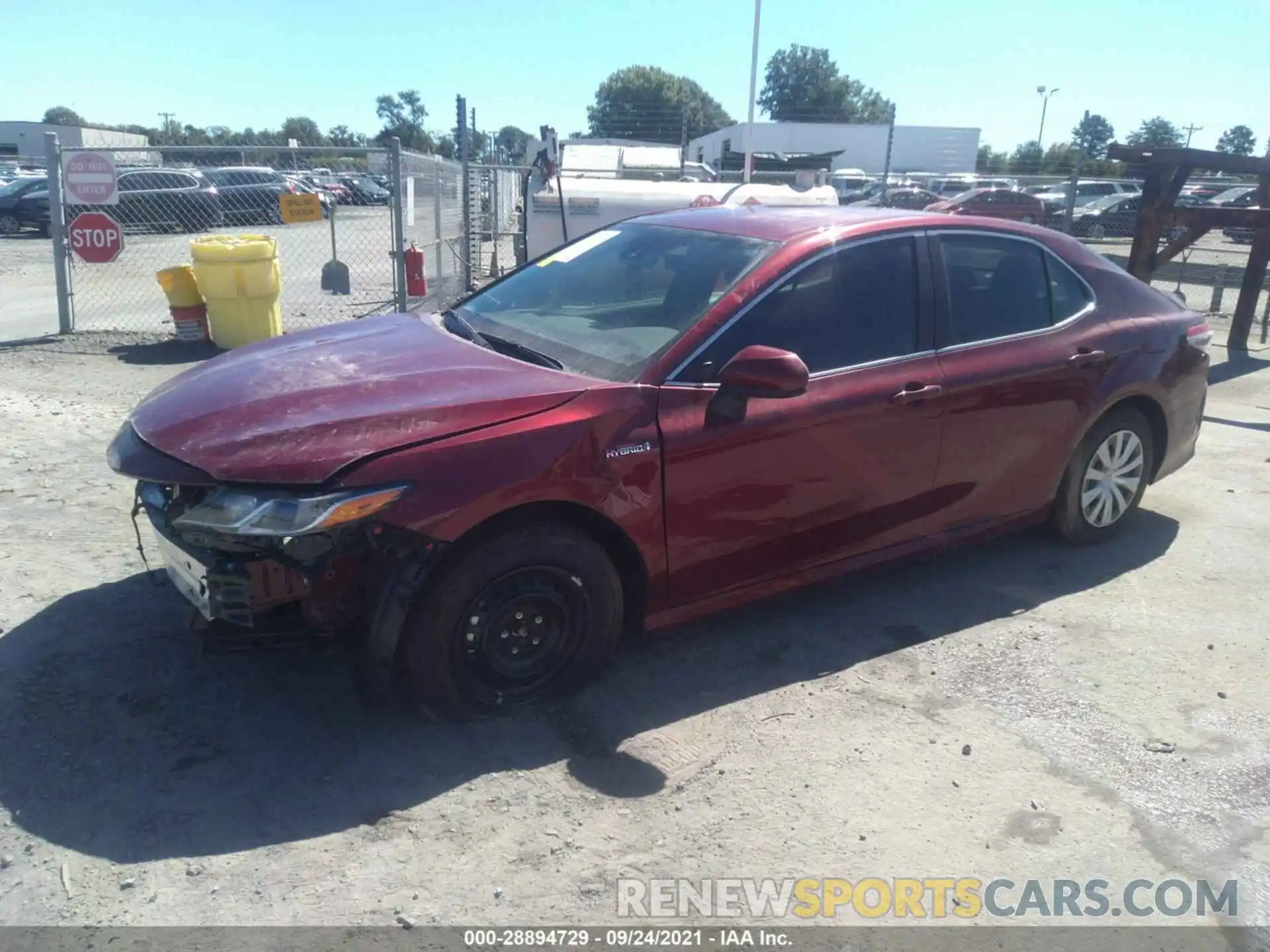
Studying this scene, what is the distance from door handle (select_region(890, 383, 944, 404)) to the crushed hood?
1.40m

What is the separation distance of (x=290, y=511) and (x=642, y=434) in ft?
3.93

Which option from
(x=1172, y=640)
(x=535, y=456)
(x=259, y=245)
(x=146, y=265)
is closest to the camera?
(x=535, y=456)

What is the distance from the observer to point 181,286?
9.08 meters

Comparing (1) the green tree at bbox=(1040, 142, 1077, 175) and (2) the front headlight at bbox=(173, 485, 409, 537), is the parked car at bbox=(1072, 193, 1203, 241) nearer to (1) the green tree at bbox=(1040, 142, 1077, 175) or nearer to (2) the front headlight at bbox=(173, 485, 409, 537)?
(1) the green tree at bbox=(1040, 142, 1077, 175)

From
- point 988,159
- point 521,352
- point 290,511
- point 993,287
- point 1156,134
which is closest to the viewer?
point 290,511

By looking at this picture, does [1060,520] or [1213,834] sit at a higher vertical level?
[1060,520]

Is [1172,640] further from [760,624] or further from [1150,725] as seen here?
[760,624]

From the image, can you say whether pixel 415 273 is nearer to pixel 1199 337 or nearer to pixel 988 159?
pixel 1199 337

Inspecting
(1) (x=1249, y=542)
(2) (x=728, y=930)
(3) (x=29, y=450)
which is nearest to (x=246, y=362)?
(2) (x=728, y=930)

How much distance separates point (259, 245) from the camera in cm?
891

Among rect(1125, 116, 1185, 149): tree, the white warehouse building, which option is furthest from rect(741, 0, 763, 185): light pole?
rect(1125, 116, 1185, 149): tree

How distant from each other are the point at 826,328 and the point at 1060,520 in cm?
192

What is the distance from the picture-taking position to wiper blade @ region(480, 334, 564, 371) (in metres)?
3.65

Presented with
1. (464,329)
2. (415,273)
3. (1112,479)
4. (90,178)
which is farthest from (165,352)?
(1112,479)
